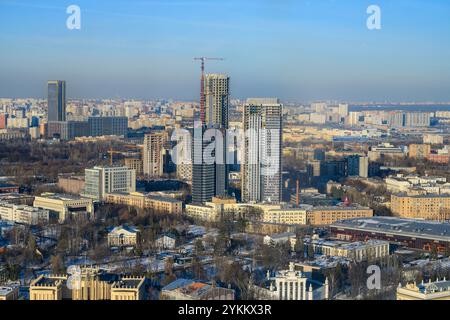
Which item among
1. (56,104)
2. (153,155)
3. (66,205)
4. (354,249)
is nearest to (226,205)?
(66,205)

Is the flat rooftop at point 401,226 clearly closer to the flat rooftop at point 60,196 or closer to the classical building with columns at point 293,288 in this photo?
the classical building with columns at point 293,288

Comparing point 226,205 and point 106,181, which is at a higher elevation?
point 106,181

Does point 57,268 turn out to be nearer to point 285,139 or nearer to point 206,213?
point 206,213

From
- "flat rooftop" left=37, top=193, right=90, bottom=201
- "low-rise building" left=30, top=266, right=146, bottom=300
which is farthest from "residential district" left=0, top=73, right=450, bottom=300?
"flat rooftop" left=37, top=193, right=90, bottom=201

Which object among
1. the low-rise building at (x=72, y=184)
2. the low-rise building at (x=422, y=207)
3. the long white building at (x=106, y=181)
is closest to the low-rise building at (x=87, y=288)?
the low-rise building at (x=422, y=207)

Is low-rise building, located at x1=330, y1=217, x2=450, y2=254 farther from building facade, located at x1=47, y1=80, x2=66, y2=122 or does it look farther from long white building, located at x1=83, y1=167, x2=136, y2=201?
building facade, located at x1=47, y1=80, x2=66, y2=122

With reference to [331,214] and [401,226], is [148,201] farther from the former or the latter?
[401,226]
